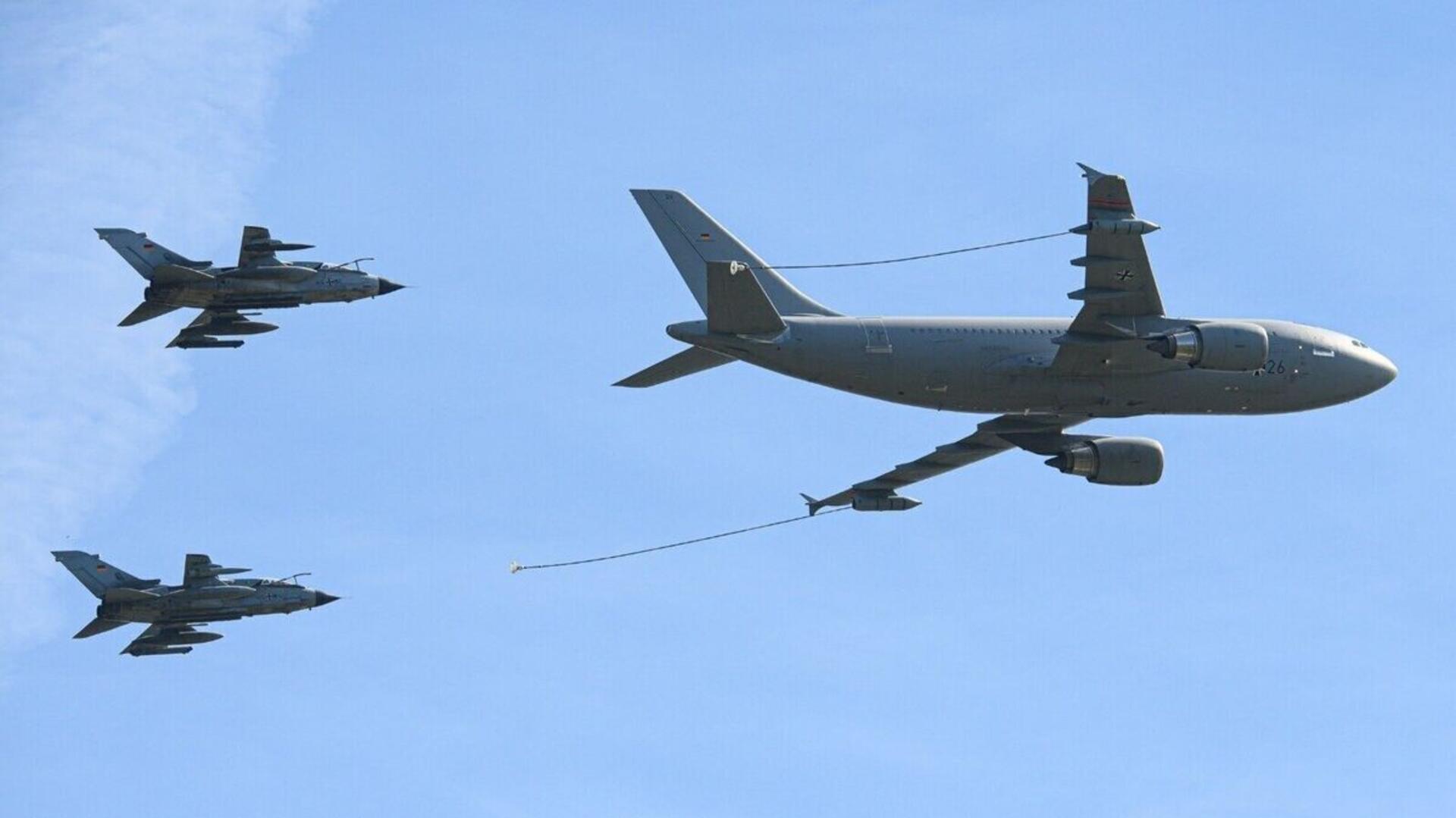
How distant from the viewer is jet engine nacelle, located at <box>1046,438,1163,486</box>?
2589 inches

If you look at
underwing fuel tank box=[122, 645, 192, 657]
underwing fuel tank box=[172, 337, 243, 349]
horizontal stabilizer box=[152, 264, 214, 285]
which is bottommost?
underwing fuel tank box=[122, 645, 192, 657]

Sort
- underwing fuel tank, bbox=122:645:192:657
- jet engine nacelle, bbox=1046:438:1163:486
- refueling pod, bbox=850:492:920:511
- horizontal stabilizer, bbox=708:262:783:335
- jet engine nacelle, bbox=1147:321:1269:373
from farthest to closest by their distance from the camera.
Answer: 1. underwing fuel tank, bbox=122:645:192:657
2. refueling pod, bbox=850:492:920:511
3. jet engine nacelle, bbox=1046:438:1163:486
4. jet engine nacelle, bbox=1147:321:1269:373
5. horizontal stabilizer, bbox=708:262:783:335

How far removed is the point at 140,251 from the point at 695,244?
26.8 m

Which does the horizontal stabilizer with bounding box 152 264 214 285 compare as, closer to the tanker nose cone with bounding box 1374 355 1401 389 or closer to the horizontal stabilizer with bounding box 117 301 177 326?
the horizontal stabilizer with bounding box 117 301 177 326

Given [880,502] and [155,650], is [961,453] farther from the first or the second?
[155,650]

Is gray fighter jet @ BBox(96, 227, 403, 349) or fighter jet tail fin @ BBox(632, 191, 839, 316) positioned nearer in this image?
fighter jet tail fin @ BBox(632, 191, 839, 316)

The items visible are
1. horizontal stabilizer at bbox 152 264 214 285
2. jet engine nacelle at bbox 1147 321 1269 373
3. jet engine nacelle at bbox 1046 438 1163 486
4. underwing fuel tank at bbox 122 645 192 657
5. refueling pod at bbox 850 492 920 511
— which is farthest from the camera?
underwing fuel tank at bbox 122 645 192 657

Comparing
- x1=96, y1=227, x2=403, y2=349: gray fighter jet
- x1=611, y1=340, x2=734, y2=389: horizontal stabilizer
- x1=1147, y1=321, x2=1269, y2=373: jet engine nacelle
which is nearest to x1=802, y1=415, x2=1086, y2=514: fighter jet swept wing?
x1=1147, y1=321, x2=1269, y2=373: jet engine nacelle

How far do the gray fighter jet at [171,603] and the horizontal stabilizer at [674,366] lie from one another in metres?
25.7

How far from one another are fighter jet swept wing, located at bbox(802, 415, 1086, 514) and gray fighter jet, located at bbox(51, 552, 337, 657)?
2397 cm

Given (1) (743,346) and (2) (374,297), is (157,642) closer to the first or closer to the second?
(2) (374,297)

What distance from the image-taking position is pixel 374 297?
8456cm

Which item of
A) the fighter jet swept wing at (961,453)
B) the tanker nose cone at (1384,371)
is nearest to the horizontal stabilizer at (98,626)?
the fighter jet swept wing at (961,453)

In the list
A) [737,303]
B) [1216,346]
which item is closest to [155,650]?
[737,303]
